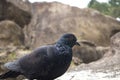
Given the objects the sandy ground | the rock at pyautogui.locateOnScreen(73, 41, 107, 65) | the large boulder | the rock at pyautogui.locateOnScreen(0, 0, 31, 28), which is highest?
the rock at pyautogui.locateOnScreen(0, 0, 31, 28)

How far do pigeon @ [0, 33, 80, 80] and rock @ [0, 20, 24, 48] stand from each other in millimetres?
5989

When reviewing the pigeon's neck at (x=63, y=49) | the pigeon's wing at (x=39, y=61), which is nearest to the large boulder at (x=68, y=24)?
the pigeon's wing at (x=39, y=61)

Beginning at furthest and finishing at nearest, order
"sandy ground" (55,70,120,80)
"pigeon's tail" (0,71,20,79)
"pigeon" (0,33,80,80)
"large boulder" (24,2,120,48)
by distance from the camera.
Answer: "large boulder" (24,2,120,48)
"sandy ground" (55,70,120,80)
"pigeon's tail" (0,71,20,79)
"pigeon" (0,33,80,80)

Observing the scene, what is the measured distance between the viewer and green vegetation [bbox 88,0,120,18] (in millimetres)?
19875

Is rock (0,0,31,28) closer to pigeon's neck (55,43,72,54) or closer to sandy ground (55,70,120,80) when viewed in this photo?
sandy ground (55,70,120,80)

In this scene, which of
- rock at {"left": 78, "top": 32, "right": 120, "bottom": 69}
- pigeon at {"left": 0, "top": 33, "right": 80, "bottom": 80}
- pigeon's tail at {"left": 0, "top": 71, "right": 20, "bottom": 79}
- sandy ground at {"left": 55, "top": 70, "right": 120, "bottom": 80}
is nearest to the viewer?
pigeon at {"left": 0, "top": 33, "right": 80, "bottom": 80}

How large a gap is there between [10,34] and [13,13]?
111cm

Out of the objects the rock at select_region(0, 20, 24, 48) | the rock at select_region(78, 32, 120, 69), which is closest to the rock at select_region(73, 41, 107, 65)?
the rock at select_region(0, 20, 24, 48)

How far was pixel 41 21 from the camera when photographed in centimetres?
1792

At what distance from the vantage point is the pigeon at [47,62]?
6.32 meters

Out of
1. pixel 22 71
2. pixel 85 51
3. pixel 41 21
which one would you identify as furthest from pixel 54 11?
pixel 22 71

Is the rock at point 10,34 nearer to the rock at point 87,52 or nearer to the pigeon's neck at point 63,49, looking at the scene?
the rock at point 87,52

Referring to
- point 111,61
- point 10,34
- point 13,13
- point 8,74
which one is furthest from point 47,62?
point 13,13

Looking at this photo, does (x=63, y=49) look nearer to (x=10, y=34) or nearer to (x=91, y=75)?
(x=91, y=75)
